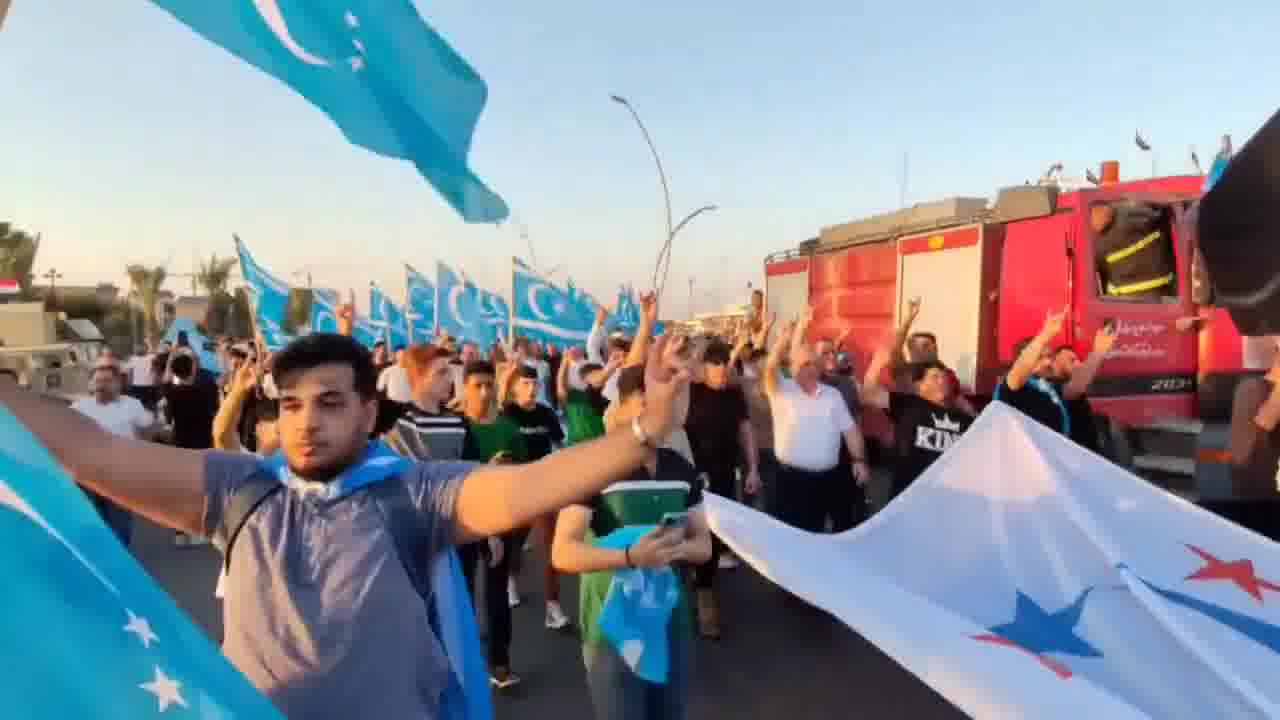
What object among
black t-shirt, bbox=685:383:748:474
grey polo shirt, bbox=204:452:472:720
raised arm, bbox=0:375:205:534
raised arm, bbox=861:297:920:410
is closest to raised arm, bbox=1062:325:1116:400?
raised arm, bbox=861:297:920:410

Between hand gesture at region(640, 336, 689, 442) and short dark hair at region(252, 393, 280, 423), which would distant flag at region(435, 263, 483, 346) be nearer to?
short dark hair at region(252, 393, 280, 423)

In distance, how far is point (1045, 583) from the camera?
3324mm

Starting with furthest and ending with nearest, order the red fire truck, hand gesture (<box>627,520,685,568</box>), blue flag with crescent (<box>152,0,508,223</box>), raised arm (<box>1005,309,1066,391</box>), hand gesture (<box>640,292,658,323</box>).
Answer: the red fire truck, raised arm (<box>1005,309,1066,391</box>), hand gesture (<box>640,292,658,323</box>), hand gesture (<box>627,520,685,568</box>), blue flag with crescent (<box>152,0,508,223</box>)

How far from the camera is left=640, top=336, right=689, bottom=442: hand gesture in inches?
75.0

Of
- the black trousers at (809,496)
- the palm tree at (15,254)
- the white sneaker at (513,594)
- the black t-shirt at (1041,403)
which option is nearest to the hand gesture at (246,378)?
the white sneaker at (513,594)

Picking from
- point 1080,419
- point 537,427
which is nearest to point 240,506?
point 537,427

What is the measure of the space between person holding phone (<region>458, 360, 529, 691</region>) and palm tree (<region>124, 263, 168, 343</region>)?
57666mm

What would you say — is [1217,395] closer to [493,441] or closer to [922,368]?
[922,368]

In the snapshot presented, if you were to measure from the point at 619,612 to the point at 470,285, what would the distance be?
14988 mm

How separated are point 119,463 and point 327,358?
0.51 metres

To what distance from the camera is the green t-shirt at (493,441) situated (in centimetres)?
527

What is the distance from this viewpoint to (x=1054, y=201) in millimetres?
7348

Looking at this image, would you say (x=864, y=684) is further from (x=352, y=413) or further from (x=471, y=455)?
(x=352, y=413)

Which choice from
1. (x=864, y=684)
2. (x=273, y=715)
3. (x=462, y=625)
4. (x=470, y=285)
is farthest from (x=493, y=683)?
(x=470, y=285)
